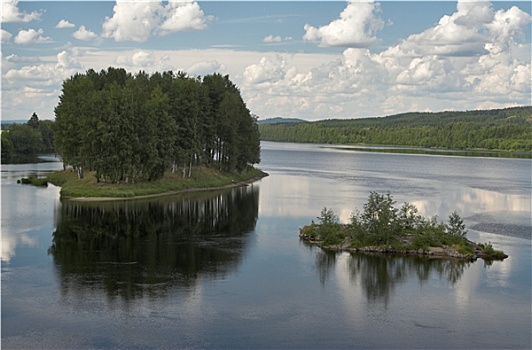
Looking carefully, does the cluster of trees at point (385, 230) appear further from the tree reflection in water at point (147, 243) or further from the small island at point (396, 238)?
the tree reflection in water at point (147, 243)

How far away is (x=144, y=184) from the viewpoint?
76375mm

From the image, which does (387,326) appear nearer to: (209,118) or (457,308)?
(457,308)

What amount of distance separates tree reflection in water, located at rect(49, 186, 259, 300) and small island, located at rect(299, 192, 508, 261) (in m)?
7.43

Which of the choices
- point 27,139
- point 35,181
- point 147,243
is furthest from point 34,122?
point 147,243

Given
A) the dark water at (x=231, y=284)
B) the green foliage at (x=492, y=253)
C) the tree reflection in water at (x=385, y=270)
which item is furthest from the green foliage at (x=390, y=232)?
the dark water at (x=231, y=284)

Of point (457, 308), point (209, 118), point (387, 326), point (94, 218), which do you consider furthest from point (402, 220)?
point (209, 118)

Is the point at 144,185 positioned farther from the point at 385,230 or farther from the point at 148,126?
the point at 385,230

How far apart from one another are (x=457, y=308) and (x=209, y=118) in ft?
197

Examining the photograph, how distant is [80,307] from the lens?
105ft

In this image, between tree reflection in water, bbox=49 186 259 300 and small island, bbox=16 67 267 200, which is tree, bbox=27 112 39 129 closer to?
small island, bbox=16 67 267 200

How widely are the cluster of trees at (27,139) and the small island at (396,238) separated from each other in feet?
355

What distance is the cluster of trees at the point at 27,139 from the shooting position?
473 ft

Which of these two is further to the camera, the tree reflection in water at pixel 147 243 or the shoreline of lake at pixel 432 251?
the shoreline of lake at pixel 432 251

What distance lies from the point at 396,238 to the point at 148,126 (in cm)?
3796
